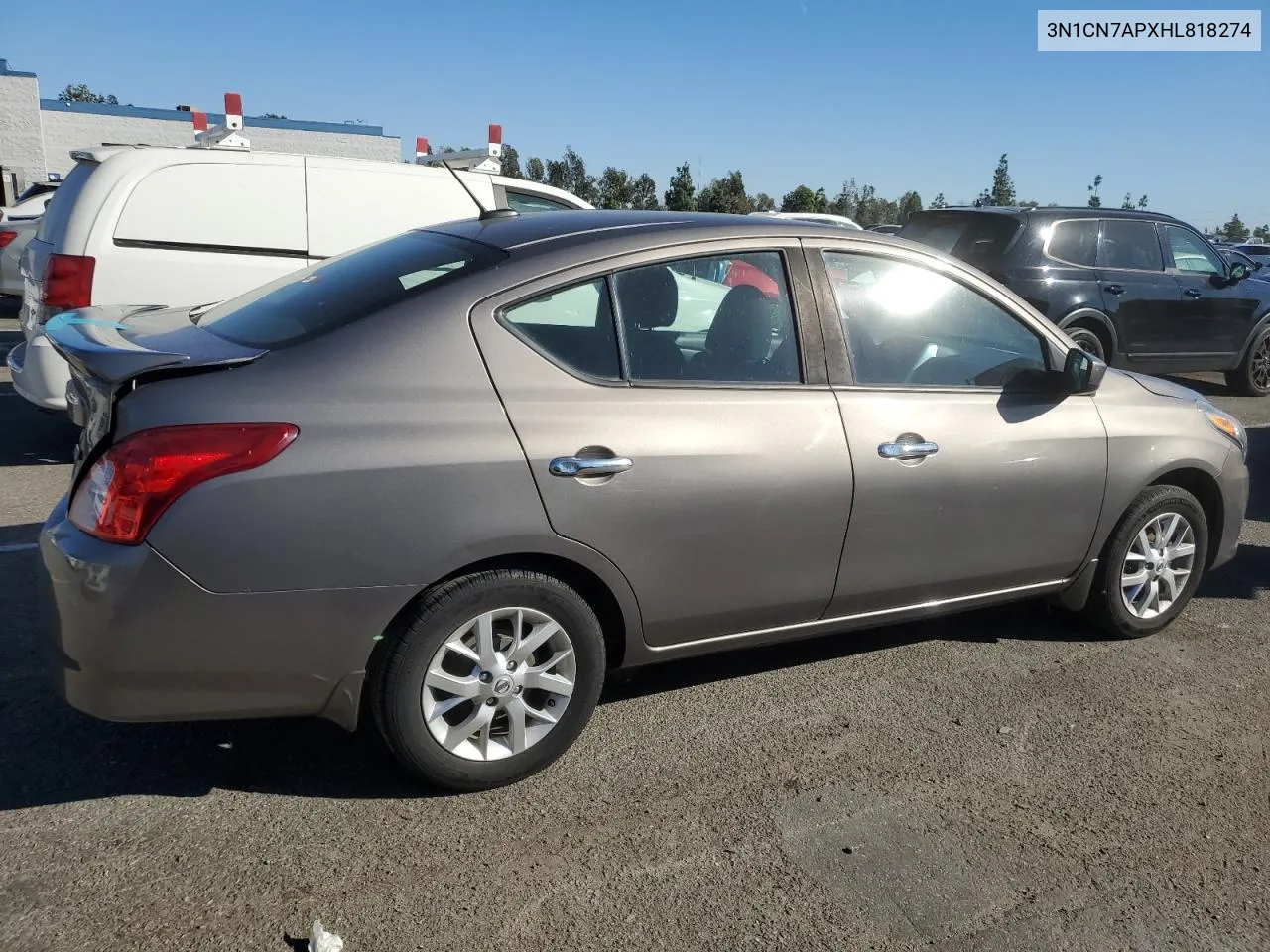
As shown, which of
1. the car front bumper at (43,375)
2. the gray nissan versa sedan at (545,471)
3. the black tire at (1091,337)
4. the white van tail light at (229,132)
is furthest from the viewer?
the black tire at (1091,337)

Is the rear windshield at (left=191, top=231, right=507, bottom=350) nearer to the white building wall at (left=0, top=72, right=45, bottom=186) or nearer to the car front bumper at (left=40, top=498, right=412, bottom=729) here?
the car front bumper at (left=40, top=498, right=412, bottom=729)

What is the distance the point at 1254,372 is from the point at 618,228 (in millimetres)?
10502

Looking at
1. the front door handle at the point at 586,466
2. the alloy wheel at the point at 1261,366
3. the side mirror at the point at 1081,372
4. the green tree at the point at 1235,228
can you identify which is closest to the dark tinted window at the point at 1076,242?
the alloy wheel at the point at 1261,366

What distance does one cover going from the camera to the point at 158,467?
263 cm

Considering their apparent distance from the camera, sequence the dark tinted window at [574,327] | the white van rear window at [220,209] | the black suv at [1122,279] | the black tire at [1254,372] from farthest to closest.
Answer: the black tire at [1254,372]
the black suv at [1122,279]
the white van rear window at [220,209]
the dark tinted window at [574,327]

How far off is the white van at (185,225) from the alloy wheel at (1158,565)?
3.78 metres

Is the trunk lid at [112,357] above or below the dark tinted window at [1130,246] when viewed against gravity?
below

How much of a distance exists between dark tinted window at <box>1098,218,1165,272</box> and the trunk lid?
28.6 feet

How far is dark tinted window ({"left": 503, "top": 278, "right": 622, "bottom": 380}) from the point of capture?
312cm

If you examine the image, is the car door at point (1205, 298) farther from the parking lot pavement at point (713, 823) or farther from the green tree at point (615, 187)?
the green tree at point (615, 187)

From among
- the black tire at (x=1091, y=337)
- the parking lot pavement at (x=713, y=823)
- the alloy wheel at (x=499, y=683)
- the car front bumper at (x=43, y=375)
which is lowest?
the parking lot pavement at (x=713, y=823)

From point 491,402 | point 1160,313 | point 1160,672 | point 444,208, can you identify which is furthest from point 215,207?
point 1160,313

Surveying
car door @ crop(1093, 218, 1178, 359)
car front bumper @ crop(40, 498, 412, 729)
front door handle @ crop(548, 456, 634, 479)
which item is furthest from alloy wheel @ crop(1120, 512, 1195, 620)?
car door @ crop(1093, 218, 1178, 359)

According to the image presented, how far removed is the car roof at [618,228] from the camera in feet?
11.1
